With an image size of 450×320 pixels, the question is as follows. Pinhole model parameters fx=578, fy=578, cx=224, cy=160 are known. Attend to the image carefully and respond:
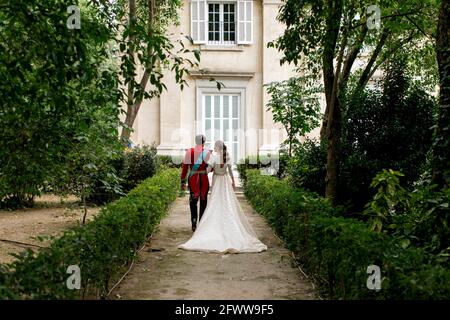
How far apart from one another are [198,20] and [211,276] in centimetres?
1661

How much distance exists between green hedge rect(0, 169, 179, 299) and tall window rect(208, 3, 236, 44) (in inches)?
554

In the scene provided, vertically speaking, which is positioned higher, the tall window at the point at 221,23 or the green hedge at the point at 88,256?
the tall window at the point at 221,23

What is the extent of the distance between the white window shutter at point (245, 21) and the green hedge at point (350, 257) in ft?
A: 46.5

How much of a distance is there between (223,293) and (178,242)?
3747 mm

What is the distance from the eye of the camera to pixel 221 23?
2300 centimetres

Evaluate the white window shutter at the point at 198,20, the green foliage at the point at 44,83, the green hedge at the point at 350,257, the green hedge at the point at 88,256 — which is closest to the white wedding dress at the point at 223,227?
the green hedge at the point at 350,257

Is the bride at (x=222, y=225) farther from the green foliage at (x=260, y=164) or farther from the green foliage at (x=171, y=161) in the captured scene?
the green foliage at (x=171, y=161)

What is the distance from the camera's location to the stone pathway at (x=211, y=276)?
6719 mm

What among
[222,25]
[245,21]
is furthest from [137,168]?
[245,21]

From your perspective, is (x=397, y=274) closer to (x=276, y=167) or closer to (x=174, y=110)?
(x=276, y=167)

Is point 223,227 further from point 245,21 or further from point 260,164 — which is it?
point 245,21

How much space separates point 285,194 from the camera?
9.80 m

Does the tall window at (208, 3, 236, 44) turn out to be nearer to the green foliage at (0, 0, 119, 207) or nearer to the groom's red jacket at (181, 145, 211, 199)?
the groom's red jacket at (181, 145, 211, 199)
